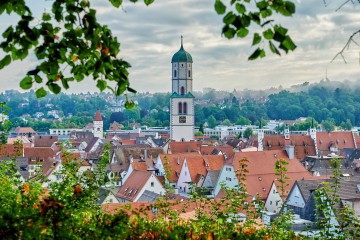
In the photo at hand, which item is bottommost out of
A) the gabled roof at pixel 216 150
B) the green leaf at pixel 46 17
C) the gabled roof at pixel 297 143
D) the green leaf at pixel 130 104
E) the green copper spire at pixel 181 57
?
the green leaf at pixel 130 104

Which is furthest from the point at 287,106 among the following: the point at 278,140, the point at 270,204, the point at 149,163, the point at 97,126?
the point at 270,204

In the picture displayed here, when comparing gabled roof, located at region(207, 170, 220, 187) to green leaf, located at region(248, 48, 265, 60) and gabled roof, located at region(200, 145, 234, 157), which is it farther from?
green leaf, located at region(248, 48, 265, 60)

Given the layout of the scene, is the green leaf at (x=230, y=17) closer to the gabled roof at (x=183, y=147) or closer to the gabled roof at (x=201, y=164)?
the gabled roof at (x=201, y=164)

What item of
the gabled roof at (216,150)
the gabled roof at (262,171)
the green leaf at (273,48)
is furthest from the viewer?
the gabled roof at (216,150)

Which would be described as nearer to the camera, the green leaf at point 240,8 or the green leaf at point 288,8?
the green leaf at point 288,8

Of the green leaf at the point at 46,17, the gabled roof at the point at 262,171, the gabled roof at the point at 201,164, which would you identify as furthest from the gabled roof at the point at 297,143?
the green leaf at the point at 46,17

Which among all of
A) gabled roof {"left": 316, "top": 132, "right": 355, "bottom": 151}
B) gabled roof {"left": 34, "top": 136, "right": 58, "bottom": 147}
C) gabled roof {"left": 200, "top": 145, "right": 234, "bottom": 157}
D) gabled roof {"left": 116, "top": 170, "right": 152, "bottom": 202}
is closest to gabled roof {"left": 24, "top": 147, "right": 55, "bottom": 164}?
gabled roof {"left": 200, "top": 145, "right": 234, "bottom": 157}

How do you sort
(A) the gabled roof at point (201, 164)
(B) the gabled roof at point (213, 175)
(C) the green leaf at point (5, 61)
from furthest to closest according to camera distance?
(A) the gabled roof at point (201, 164) < (B) the gabled roof at point (213, 175) < (C) the green leaf at point (5, 61)

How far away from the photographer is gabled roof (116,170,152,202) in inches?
1203

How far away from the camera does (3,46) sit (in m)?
4.31

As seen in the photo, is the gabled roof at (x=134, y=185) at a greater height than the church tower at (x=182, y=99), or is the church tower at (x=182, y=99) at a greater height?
the church tower at (x=182, y=99)

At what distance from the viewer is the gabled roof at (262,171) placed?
102 ft

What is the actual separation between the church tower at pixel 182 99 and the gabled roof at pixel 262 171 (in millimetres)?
32993

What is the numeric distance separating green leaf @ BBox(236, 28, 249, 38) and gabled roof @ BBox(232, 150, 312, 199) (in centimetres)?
2667
